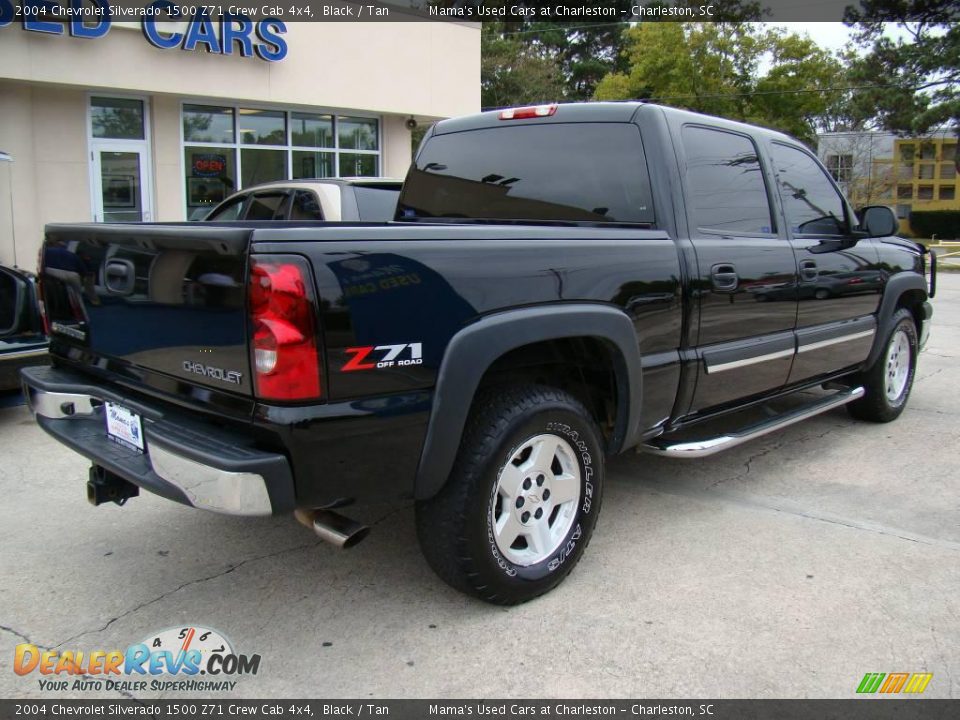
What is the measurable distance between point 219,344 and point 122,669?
1.19 m

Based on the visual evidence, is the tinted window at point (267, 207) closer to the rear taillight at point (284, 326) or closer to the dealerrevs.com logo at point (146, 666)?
the dealerrevs.com logo at point (146, 666)

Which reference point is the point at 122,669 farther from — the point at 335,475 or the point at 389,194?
the point at 389,194

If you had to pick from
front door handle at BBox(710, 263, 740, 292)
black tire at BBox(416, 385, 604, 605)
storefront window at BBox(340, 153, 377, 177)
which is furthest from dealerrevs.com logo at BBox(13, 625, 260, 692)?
storefront window at BBox(340, 153, 377, 177)

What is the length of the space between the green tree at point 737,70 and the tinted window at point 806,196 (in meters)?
29.0

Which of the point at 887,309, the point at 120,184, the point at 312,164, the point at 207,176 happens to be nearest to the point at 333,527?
the point at 887,309

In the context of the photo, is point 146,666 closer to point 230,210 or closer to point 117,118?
point 230,210

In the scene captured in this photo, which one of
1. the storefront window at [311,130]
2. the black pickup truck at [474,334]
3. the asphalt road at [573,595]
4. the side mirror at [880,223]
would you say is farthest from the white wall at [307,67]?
the side mirror at [880,223]

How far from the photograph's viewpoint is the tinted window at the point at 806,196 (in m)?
4.64

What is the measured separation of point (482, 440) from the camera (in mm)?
2941

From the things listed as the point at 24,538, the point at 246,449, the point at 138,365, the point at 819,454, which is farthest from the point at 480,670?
the point at 819,454

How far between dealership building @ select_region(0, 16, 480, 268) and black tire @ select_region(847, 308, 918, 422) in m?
8.61

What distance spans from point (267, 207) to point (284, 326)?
227 inches

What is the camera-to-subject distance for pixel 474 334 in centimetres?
278

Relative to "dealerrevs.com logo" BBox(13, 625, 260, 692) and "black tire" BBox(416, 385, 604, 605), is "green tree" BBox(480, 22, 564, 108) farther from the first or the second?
"dealerrevs.com logo" BBox(13, 625, 260, 692)
